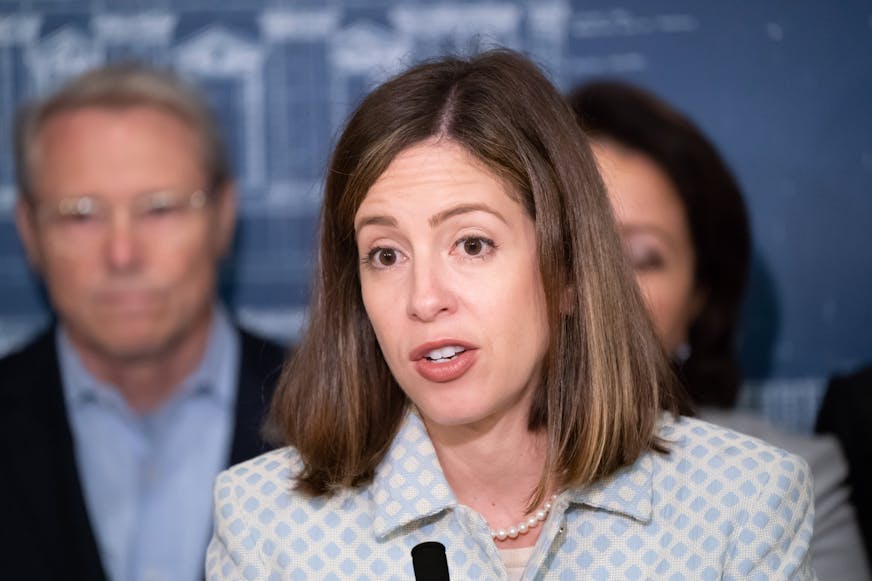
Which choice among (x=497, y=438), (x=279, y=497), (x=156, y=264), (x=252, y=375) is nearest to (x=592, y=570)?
(x=497, y=438)

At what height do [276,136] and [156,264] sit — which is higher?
[276,136]

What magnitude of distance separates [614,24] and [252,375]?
1.41 metres

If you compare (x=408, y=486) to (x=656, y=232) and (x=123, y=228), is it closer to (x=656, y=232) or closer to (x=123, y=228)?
(x=656, y=232)

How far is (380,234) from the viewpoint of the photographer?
1.97 meters

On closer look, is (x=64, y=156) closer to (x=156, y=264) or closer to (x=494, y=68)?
(x=156, y=264)

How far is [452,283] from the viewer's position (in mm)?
1881

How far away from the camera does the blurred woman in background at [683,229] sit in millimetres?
3100

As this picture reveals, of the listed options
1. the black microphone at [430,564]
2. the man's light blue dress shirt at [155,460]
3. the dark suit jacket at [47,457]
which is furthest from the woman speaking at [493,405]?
the man's light blue dress shirt at [155,460]

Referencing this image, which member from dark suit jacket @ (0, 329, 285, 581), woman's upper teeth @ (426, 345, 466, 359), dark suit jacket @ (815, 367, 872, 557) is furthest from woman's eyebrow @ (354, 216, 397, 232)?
dark suit jacket @ (815, 367, 872, 557)

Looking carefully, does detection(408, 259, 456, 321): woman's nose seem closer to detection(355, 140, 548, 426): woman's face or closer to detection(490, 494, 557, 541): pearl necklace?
detection(355, 140, 548, 426): woman's face

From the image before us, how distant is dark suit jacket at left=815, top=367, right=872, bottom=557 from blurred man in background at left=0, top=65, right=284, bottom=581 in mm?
1493

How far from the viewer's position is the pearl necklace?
204 centimetres

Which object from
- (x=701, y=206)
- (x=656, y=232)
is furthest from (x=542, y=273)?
(x=701, y=206)

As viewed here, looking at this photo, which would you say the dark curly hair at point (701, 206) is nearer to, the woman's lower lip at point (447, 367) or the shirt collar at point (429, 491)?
the shirt collar at point (429, 491)
